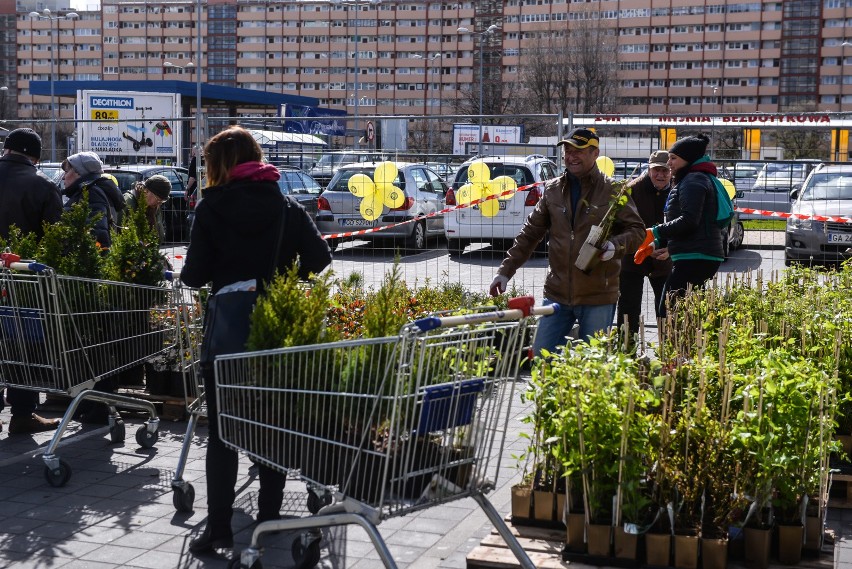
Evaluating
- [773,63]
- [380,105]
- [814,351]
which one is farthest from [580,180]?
[380,105]

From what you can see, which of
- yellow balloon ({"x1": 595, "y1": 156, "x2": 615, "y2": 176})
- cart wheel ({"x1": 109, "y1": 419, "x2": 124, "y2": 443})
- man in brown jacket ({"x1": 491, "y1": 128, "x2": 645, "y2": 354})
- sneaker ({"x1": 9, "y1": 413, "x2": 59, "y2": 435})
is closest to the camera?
man in brown jacket ({"x1": 491, "y1": 128, "x2": 645, "y2": 354})

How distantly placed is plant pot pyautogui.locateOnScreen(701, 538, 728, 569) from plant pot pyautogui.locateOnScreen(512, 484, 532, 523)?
0.84 metres

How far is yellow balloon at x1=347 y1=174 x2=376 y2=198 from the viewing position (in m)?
11.8

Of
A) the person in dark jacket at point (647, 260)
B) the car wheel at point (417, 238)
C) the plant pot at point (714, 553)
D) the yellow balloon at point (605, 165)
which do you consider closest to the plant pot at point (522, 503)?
the plant pot at point (714, 553)

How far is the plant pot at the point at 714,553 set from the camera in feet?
14.0

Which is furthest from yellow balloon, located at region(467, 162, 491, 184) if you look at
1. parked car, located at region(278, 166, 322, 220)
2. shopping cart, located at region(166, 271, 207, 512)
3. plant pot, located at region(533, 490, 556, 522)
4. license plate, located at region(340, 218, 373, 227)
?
plant pot, located at region(533, 490, 556, 522)

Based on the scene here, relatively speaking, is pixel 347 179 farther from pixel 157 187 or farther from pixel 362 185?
pixel 157 187


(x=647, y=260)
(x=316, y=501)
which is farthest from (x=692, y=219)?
(x=316, y=501)

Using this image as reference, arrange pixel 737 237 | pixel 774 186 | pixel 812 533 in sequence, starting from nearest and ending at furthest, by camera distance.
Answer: pixel 812 533 → pixel 774 186 → pixel 737 237

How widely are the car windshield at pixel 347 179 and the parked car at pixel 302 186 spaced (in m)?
0.69

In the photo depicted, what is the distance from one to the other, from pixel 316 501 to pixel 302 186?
10.1m

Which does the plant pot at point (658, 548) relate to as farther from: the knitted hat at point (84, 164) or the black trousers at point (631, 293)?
the knitted hat at point (84, 164)

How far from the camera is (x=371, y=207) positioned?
11.8 m

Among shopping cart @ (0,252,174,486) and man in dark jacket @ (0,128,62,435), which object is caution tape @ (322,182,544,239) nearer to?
man in dark jacket @ (0,128,62,435)
